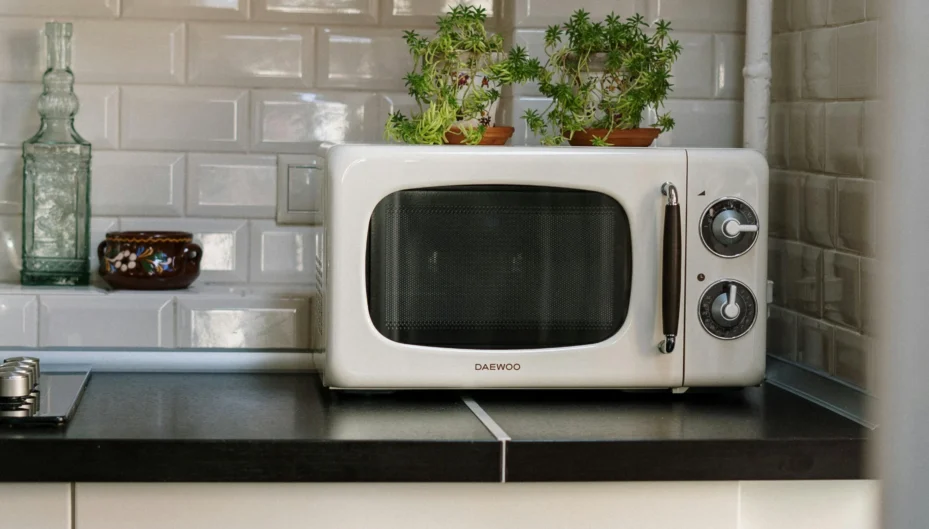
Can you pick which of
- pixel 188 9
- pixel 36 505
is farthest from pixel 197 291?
pixel 36 505

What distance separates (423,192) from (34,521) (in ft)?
1.62

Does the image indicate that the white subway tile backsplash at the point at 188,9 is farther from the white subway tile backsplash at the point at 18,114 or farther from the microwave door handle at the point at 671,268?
the microwave door handle at the point at 671,268

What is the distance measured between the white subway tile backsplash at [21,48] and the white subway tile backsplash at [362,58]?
0.41 metres

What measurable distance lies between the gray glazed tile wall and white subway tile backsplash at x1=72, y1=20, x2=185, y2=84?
88cm

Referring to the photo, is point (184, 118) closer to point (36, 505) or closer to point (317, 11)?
point (317, 11)

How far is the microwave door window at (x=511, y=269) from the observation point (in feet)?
3.68

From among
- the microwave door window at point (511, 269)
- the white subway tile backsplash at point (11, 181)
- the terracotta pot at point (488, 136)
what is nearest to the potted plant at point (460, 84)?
the terracotta pot at point (488, 136)

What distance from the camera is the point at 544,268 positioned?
3.74ft

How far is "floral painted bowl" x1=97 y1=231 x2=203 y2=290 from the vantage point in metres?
1.47

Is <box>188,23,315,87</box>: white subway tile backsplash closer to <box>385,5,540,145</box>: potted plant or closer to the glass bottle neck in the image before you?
the glass bottle neck

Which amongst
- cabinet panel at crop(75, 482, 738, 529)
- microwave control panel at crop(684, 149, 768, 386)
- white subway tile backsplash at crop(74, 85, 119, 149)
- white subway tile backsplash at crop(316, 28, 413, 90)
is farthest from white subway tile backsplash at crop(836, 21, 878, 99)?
white subway tile backsplash at crop(74, 85, 119, 149)

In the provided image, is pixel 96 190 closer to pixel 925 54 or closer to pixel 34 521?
pixel 34 521

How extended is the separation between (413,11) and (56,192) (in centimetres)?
59

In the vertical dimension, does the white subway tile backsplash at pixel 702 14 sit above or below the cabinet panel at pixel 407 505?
above
